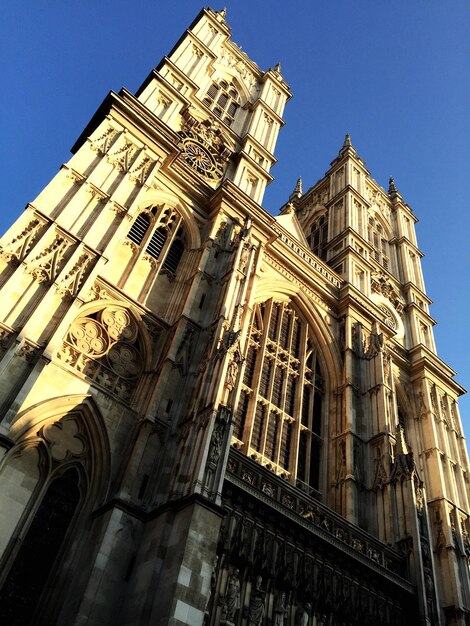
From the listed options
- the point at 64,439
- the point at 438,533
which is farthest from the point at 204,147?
the point at 438,533

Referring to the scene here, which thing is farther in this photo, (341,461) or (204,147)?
(204,147)

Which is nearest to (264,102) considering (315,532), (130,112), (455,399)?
(130,112)

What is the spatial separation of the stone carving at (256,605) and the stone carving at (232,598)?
36 cm

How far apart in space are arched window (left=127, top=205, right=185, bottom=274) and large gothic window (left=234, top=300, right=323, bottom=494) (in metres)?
3.85

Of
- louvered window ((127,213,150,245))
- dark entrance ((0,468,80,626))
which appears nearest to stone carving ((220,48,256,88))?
louvered window ((127,213,150,245))

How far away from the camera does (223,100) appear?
2872cm

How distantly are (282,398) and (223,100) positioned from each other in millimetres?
→ 16929

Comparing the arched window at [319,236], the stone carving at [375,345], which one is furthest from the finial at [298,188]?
the stone carving at [375,345]

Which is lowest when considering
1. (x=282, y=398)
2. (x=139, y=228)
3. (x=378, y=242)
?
(x=282, y=398)

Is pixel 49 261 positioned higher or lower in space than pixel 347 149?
lower

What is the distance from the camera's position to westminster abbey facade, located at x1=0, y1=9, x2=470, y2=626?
439 inches

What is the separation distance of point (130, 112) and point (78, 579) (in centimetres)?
1529

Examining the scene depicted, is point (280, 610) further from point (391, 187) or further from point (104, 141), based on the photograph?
point (391, 187)

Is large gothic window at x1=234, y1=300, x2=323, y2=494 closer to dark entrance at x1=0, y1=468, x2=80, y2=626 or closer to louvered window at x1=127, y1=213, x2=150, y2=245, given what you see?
louvered window at x1=127, y1=213, x2=150, y2=245
